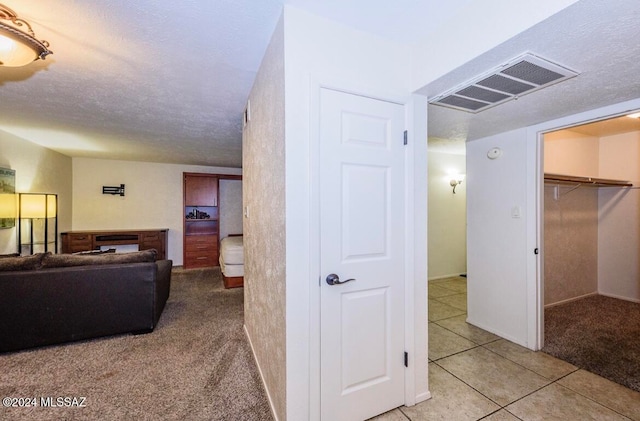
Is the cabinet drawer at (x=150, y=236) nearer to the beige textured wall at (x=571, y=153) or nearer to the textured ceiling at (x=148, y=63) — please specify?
the textured ceiling at (x=148, y=63)

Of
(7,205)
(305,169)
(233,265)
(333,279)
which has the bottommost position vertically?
(233,265)

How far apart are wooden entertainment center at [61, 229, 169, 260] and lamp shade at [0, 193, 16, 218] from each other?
4.90ft

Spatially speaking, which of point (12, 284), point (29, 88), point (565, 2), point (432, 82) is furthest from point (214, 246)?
point (565, 2)

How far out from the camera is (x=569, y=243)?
372cm

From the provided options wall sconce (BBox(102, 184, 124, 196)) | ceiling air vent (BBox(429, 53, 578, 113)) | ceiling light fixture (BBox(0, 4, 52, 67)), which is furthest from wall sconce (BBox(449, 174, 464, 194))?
wall sconce (BBox(102, 184, 124, 196))

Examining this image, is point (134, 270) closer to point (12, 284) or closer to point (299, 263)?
point (12, 284)

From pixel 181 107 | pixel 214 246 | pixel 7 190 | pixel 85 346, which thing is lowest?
pixel 85 346

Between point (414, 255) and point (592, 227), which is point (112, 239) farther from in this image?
point (592, 227)

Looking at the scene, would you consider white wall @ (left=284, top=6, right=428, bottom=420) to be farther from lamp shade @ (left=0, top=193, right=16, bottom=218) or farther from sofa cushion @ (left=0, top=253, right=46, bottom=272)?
lamp shade @ (left=0, top=193, right=16, bottom=218)

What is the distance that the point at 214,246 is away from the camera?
5898 mm

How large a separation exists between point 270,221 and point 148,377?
163 centimetres

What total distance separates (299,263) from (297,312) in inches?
10.2

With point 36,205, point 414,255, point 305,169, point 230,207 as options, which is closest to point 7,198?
point 36,205

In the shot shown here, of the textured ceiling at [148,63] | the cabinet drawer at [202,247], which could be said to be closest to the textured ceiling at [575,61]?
the textured ceiling at [148,63]
